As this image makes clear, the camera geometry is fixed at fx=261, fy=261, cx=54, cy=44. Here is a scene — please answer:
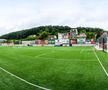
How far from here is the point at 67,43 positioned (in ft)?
288

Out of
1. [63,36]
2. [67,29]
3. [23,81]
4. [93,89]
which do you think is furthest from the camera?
[67,29]

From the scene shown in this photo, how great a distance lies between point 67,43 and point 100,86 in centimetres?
7830

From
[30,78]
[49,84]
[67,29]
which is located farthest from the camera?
[67,29]

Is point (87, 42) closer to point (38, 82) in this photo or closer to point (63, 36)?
point (63, 36)

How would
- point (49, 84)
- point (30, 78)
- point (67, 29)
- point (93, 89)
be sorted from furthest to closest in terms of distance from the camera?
1. point (67, 29)
2. point (30, 78)
3. point (49, 84)
4. point (93, 89)

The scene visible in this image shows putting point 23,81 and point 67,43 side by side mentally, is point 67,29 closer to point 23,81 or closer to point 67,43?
point 67,43

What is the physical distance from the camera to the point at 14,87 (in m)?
9.71

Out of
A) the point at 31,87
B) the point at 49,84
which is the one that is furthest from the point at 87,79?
the point at 31,87

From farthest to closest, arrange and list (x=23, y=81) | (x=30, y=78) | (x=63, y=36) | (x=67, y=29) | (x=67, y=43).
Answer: (x=67, y=29), (x=63, y=36), (x=67, y=43), (x=30, y=78), (x=23, y=81)

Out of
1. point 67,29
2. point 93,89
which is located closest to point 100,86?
point 93,89

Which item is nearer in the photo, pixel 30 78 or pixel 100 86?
pixel 100 86

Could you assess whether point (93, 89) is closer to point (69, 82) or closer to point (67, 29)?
point (69, 82)

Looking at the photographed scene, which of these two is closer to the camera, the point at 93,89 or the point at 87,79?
the point at 93,89

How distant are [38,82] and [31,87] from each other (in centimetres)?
97
